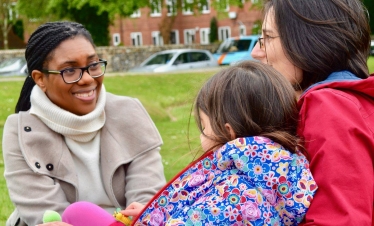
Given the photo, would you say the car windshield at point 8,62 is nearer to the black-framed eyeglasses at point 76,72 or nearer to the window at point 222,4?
the window at point 222,4

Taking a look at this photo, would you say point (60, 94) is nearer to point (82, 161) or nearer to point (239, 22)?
point (82, 161)

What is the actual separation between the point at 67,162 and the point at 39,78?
0.48 metres

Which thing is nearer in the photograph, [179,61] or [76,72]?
[76,72]

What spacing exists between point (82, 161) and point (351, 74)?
1704 millimetres

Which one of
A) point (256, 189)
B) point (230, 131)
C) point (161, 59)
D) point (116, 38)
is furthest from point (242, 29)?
point (256, 189)

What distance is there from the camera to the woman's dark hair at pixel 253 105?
2.22 m

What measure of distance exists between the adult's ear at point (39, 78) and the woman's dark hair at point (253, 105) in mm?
1548

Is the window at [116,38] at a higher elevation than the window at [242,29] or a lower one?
lower

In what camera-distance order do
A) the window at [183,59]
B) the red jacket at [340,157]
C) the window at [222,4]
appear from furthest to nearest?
the window at [222,4]
the window at [183,59]
the red jacket at [340,157]

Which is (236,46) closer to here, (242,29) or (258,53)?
(242,29)

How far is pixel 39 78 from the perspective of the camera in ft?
11.8

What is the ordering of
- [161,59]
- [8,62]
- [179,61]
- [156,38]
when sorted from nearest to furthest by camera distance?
[8,62] → [179,61] → [161,59] → [156,38]

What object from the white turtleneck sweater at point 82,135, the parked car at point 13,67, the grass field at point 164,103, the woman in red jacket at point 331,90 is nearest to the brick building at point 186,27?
the parked car at point 13,67

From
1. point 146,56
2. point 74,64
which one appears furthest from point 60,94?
point 146,56
